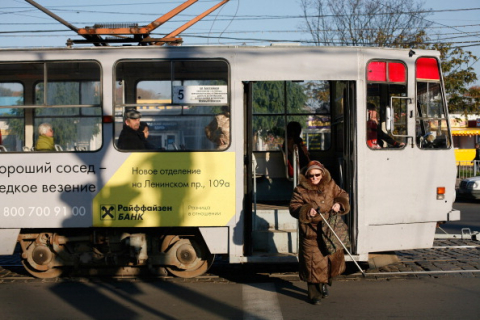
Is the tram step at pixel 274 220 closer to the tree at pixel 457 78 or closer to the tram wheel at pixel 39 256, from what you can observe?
the tram wheel at pixel 39 256

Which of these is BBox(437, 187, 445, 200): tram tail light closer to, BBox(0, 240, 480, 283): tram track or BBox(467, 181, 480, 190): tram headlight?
BBox(0, 240, 480, 283): tram track

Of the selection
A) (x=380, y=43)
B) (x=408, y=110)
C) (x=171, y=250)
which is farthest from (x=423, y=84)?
(x=380, y=43)

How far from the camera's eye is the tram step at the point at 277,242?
27.6ft

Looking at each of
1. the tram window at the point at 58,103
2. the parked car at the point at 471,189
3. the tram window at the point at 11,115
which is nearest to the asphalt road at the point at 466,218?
the parked car at the point at 471,189

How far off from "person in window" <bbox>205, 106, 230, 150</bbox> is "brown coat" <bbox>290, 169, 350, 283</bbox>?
1322mm

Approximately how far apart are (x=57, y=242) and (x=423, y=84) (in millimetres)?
5267

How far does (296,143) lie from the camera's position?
381 inches

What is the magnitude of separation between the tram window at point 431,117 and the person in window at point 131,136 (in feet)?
11.9

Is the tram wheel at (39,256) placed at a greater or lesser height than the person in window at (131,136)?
lesser

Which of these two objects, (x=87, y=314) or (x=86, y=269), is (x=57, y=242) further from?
(x=87, y=314)

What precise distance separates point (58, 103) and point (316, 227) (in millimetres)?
3697

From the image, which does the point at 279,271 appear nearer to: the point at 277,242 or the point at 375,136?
the point at 277,242

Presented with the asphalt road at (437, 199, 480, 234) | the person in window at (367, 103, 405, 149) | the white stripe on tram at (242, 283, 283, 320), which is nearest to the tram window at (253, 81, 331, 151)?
the person in window at (367, 103, 405, 149)

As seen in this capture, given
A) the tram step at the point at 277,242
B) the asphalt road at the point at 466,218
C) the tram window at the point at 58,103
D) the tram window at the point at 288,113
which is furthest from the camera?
the asphalt road at the point at 466,218
